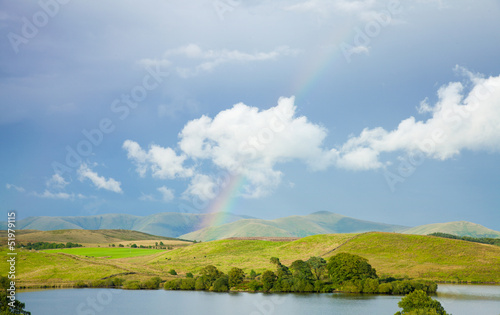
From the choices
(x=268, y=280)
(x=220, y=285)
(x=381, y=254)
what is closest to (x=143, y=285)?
(x=220, y=285)

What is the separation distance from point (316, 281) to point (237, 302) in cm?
2726

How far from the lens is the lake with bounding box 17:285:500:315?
7944 cm

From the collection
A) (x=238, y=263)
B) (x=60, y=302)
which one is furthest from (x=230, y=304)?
(x=238, y=263)

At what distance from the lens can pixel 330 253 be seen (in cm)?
15275

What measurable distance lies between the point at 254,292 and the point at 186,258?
6676 cm

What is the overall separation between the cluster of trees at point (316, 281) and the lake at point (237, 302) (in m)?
7.14

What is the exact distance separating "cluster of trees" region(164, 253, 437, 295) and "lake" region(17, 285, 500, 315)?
Answer: 714cm

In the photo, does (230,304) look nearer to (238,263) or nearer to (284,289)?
(284,289)

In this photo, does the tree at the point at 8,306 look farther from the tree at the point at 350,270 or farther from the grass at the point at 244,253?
the grass at the point at 244,253

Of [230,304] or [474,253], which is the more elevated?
[474,253]

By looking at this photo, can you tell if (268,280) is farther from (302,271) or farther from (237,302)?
(237,302)

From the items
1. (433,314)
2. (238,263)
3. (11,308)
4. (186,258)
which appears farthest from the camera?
(186,258)

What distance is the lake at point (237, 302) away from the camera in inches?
3127

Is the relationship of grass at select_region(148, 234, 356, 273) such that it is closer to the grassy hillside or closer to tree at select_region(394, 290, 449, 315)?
the grassy hillside
